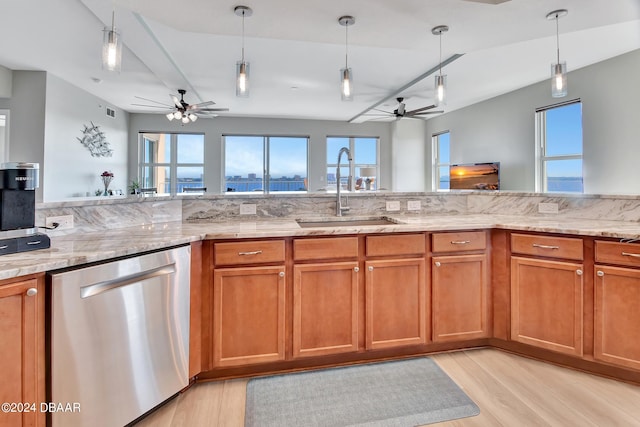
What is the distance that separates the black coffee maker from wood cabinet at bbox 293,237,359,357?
122 centimetres

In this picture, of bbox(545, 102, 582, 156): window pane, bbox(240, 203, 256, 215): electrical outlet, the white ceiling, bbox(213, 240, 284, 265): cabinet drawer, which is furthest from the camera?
bbox(545, 102, 582, 156): window pane

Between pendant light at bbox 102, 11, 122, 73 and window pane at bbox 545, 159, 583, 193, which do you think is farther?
window pane at bbox 545, 159, 583, 193

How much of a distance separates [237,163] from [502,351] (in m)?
7.27

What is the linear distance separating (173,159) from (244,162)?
5.82ft

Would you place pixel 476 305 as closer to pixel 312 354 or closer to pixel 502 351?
pixel 502 351

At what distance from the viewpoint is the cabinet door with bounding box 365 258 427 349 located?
1993mm

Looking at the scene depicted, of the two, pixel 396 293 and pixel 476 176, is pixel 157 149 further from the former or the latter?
pixel 396 293

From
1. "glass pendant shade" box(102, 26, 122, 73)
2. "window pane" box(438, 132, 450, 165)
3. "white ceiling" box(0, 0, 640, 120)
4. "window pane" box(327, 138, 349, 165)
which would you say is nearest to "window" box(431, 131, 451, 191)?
"window pane" box(438, 132, 450, 165)

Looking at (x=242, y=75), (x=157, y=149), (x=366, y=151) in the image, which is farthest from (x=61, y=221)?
(x=366, y=151)

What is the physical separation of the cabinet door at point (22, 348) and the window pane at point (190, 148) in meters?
7.30

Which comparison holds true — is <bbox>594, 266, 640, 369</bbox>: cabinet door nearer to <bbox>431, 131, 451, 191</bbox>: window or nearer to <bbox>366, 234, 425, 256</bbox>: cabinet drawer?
<bbox>366, 234, 425, 256</bbox>: cabinet drawer

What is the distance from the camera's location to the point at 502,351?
7.19 feet

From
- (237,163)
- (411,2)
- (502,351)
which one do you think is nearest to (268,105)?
(237,163)

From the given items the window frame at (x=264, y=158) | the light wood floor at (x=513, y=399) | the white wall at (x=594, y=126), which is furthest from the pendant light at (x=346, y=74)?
the window frame at (x=264, y=158)
